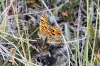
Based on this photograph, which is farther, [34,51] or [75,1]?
[75,1]

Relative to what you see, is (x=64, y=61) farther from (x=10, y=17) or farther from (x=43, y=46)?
(x=10, y=17)

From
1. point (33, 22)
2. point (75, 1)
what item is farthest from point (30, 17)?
point (75, 1)

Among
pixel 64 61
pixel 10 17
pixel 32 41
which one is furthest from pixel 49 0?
pixel 64 61

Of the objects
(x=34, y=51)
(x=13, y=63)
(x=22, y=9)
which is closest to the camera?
(x=13, y=63)

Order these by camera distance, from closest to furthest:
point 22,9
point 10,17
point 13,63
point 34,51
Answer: point 13,63 < point 34,51 < point 10,17 < point 22,9

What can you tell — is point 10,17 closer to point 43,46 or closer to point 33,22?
point 33,22

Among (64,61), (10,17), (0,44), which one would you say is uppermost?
(10,17)

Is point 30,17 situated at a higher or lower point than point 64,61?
higher
